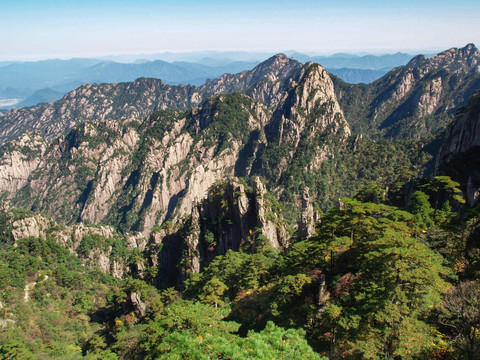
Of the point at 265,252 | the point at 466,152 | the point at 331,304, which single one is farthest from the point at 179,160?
the point at 331,304

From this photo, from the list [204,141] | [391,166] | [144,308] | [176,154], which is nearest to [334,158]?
[391,166]

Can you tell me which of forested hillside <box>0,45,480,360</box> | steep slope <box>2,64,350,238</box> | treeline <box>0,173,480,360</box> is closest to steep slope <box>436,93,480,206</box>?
forested hillside <box>0,45,480,360</box>

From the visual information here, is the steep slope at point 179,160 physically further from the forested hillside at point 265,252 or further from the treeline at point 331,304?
the treeline at point 331,304

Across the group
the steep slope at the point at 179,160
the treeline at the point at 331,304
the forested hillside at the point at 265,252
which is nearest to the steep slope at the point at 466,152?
the forested hillside at the point at 265,252

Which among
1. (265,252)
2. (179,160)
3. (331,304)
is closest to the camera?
(331,304)

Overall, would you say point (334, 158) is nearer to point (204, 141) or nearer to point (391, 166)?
point (391, 166)

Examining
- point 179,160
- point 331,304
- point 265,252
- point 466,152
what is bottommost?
point 179,160

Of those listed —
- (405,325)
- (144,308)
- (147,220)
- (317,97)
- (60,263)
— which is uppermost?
(317,97)

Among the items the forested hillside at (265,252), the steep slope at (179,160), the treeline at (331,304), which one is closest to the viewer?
the treeline at (331,304)

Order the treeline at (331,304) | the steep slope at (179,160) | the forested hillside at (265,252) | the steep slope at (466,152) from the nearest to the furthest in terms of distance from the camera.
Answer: the treeline at (331,304), the forested hillside at (265,252), the steep slope at (466,152), the steep slope at (179,160)

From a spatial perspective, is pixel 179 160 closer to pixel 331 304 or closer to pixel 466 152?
pixel 466 152

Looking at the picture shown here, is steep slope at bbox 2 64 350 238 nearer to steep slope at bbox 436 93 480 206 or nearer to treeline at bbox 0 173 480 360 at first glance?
steep slope at bbox 436 93 480 206
